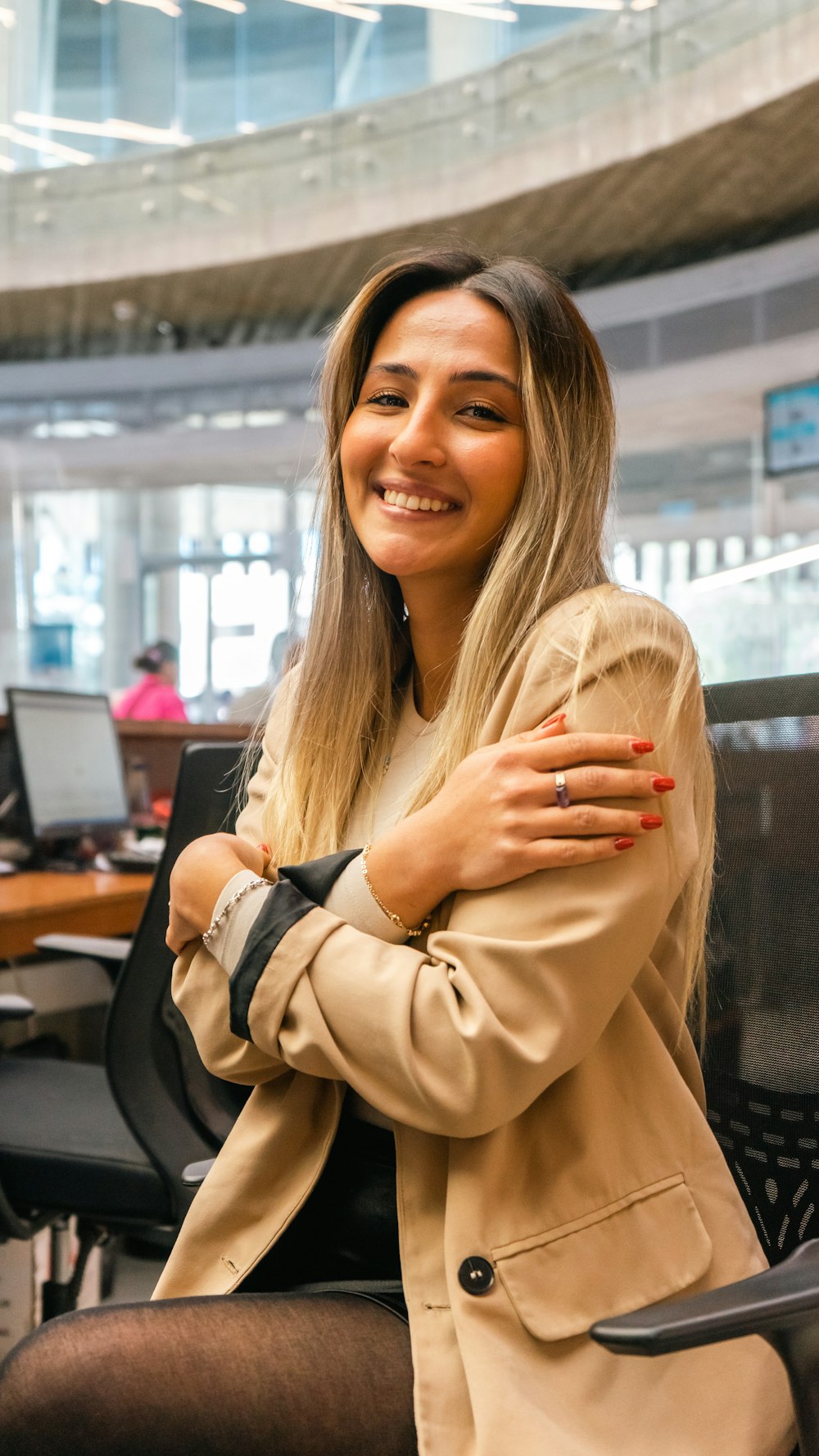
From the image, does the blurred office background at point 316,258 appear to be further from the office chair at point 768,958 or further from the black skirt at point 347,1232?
the black skirt at point 347,1232

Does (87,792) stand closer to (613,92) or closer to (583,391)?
(583,391)

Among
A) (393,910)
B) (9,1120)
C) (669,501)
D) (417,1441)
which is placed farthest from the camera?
(669,501)

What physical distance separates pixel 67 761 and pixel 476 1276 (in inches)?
117

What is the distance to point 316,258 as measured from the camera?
8.65 m

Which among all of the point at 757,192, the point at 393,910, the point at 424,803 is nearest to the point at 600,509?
the point at 424,803

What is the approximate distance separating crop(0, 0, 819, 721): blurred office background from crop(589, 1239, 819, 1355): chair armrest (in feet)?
18.7

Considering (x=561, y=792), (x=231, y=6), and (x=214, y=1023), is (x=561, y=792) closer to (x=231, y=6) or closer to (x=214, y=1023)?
(x=214, y=1023)

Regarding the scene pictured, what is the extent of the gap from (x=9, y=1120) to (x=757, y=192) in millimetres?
6815

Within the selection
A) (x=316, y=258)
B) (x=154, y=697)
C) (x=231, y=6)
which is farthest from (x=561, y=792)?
(x=231, y=6)

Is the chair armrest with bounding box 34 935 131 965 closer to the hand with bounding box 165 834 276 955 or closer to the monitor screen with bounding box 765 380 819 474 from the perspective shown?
the hand with bounding box 165 834 276 955

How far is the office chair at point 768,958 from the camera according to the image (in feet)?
3.77

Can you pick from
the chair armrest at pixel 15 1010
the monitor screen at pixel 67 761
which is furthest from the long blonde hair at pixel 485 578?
the monitor screen at pixel 67 761

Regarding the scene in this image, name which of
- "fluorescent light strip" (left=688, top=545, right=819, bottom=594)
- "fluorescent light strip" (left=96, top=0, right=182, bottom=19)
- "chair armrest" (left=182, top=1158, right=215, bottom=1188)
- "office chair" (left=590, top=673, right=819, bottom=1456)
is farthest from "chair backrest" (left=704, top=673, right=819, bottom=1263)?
"fluorescent light strip" (left=96, top=0, right=182, bottom=19)

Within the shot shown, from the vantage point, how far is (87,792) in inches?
148
